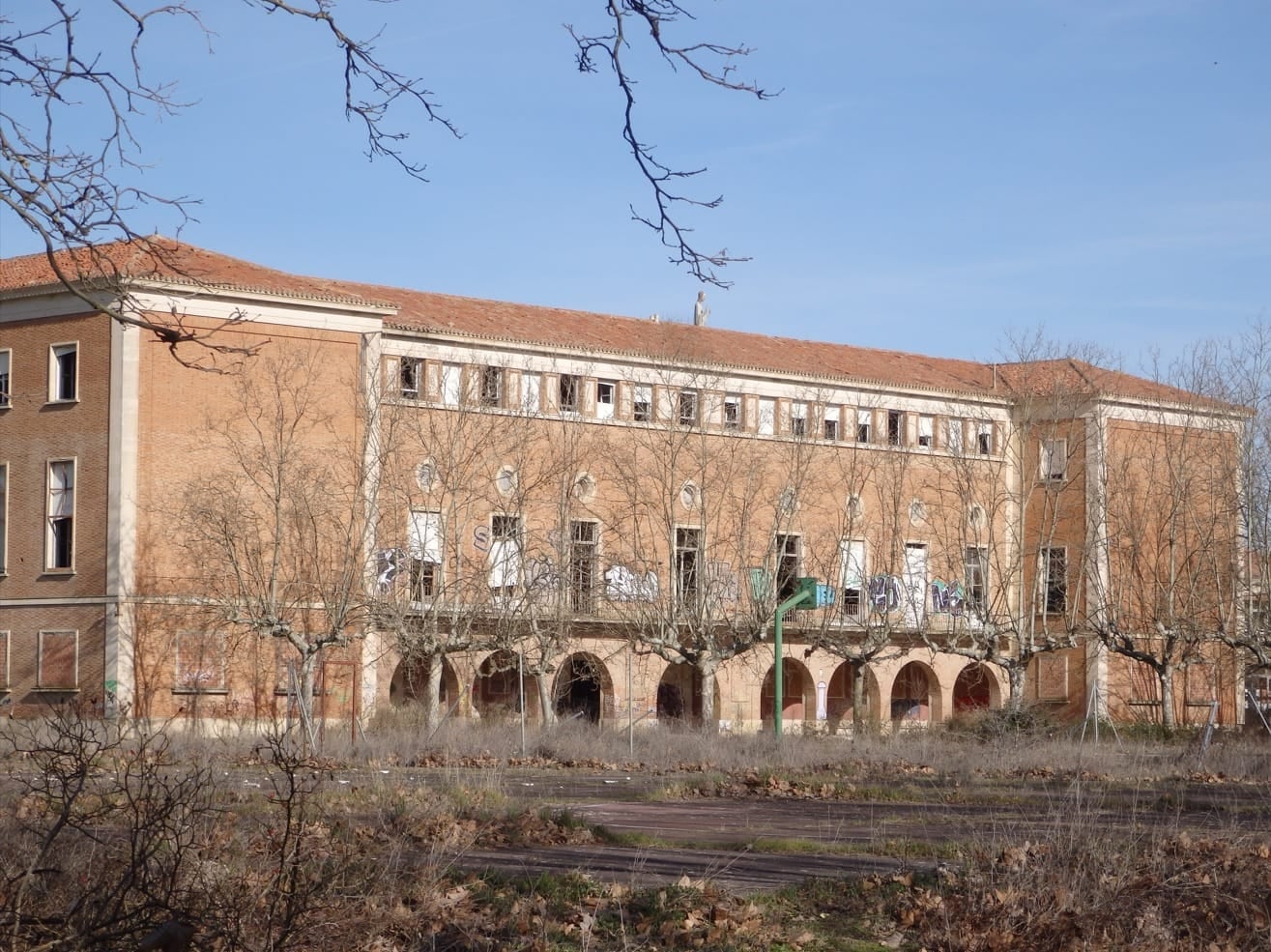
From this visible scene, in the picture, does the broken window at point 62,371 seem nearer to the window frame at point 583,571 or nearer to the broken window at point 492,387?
the broken window at point 492,387

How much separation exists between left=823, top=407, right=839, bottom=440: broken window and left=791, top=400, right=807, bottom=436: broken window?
44.8 inches

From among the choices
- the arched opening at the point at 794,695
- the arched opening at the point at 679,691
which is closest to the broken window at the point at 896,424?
the arched opening at the point at 794,695

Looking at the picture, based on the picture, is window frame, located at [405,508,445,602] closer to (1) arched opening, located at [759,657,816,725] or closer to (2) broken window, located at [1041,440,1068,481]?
(1) arched opening, located at [759,657,816,725]

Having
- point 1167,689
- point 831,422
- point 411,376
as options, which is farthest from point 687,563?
point 1167,689

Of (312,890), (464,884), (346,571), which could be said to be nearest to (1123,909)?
(464,884)

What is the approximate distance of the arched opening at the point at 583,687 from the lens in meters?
50.5

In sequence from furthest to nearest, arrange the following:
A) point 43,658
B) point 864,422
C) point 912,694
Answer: point 912,694 < point 864,422 < point 43,658

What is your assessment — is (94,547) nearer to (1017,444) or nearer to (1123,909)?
(1017,444)

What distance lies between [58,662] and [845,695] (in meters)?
25.1

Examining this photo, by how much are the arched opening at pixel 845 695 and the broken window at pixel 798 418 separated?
7.54m

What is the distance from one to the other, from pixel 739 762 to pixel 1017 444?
3120cm

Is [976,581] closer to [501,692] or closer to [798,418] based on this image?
[798,418]

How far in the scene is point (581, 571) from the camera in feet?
156

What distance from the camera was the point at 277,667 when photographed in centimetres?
4209
